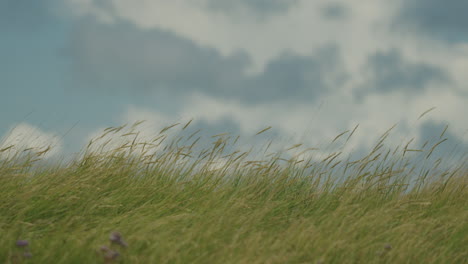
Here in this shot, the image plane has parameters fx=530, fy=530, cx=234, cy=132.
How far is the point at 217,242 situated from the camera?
3434 millimetres

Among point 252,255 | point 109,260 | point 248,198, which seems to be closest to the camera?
point 109,260

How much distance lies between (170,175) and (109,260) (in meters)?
2.32

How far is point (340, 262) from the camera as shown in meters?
Result: 3.40

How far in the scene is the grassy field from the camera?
130 inches

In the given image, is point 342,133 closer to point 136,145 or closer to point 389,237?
point 389,237

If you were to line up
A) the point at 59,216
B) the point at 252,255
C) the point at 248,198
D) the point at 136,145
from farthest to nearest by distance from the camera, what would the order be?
the point at 136,145
the point at 248,198
the point at 59,216
the point at 252,255

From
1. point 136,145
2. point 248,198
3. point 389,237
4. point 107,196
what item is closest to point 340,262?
point 389,237

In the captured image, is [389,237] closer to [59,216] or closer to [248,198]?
[248,198]

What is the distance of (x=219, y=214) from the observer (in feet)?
12.7

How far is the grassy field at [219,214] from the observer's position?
10.8 feet

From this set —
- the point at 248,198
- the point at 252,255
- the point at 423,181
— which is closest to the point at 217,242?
the point at 252,255

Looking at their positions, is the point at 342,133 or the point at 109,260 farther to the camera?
the point at 342,133

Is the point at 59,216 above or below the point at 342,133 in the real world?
below

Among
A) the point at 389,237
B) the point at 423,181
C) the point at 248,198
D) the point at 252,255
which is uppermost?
the point at 423,181
